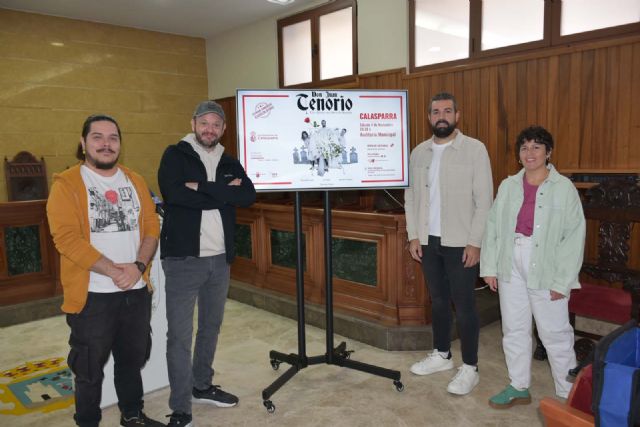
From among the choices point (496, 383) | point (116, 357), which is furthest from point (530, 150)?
point (116, 357)

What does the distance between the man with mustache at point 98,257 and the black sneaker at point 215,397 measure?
1.97 ft

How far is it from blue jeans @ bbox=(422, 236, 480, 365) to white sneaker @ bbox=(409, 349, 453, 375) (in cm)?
19

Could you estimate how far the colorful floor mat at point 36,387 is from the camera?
9.02 ft

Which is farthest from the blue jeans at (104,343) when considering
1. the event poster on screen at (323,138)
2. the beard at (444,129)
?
the beard at (444,129)

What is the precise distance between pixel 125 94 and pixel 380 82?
338 cm

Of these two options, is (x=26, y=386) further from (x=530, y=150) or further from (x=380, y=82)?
(x=380, y=82)

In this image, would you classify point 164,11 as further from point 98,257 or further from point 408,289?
point 98,257

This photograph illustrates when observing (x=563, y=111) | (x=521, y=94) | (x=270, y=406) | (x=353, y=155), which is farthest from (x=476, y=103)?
(x=270, y=406)

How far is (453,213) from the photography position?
2.66 meters

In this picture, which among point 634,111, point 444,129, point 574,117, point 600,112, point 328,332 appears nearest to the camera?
point 444,129

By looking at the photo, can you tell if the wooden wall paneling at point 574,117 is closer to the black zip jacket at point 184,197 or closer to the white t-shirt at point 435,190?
the white t-shirt at point 435,190

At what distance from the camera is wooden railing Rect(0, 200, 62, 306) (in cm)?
427

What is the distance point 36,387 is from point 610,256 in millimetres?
3596

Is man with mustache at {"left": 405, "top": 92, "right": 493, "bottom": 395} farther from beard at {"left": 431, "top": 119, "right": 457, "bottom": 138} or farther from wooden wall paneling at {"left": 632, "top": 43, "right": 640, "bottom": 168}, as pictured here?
wooden wall paneling at {"left": 632, "top": 43, "right": 640, "bottom": 168}
